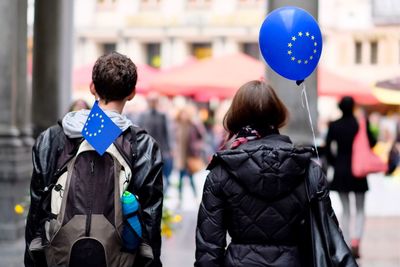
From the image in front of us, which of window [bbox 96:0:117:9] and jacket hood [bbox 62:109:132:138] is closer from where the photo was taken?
jacket hood [bbox 62:109:132:138]

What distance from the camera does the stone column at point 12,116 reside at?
10.6 metres

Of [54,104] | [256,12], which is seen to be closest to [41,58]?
[54,104]

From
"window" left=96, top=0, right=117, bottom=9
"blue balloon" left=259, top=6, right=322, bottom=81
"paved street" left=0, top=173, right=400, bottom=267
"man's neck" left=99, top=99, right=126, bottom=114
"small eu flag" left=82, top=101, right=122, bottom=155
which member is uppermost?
"window" left=96, top=0, right=117, bottom=9

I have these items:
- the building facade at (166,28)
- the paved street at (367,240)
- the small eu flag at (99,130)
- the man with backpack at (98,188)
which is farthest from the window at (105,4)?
the small eu flag at (99,130)

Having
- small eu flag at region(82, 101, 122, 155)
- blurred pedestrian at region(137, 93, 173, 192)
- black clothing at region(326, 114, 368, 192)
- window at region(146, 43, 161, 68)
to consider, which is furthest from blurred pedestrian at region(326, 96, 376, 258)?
window at region(146, 43, 161, 68)

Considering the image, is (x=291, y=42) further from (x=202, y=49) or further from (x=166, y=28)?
(x=202, y=49)

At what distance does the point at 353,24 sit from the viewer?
55.4 m

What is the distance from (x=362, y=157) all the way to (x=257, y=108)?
5958mm

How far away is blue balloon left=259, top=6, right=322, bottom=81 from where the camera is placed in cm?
547

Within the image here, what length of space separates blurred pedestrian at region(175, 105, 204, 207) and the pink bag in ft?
23.3

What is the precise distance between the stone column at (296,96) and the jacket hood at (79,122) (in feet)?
17.7

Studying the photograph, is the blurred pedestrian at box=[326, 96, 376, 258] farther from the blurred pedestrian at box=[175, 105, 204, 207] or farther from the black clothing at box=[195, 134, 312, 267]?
the blurred pedestrian at box=[175, 105, 204, 207]

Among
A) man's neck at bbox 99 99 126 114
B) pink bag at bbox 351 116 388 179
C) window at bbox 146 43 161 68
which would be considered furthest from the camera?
window at bbox 146 43 161 68

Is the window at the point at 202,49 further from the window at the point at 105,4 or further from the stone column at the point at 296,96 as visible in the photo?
the stone column at the point at 296,96
